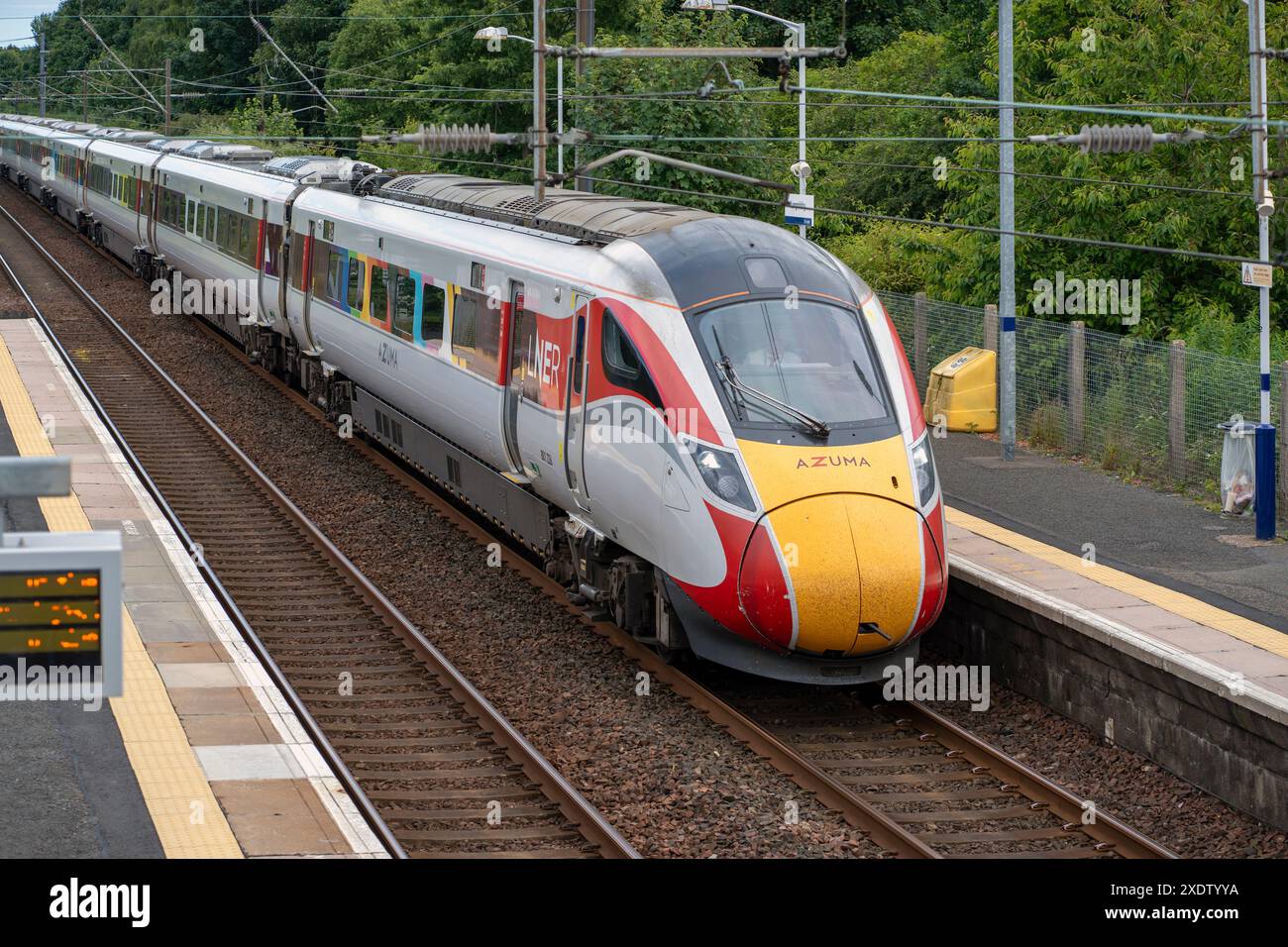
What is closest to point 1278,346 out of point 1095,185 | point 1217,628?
point 1095,185

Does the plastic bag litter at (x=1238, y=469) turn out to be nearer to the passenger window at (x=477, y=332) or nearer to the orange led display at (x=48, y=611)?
the passenger window at (x=477, y=332)

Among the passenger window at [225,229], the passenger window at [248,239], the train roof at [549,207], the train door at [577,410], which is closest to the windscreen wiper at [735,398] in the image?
the train door at [577,410]

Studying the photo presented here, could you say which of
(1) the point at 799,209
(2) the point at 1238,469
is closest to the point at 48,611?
(2) the point at 1238,469

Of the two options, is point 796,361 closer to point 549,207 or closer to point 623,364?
point 623,364

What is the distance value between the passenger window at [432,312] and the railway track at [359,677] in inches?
96.1

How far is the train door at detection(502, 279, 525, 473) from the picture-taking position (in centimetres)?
1464

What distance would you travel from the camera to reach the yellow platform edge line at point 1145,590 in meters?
12.6

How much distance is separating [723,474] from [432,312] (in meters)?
6.68

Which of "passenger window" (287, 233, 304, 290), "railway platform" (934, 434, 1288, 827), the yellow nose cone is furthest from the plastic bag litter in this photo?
"passenger window" (287, 233, 304, 290)

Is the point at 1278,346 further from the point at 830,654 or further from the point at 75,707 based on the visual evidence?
the point at 75,707

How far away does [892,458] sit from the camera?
11.9 meters

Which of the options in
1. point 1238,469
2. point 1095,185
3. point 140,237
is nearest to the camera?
point 1238,469
